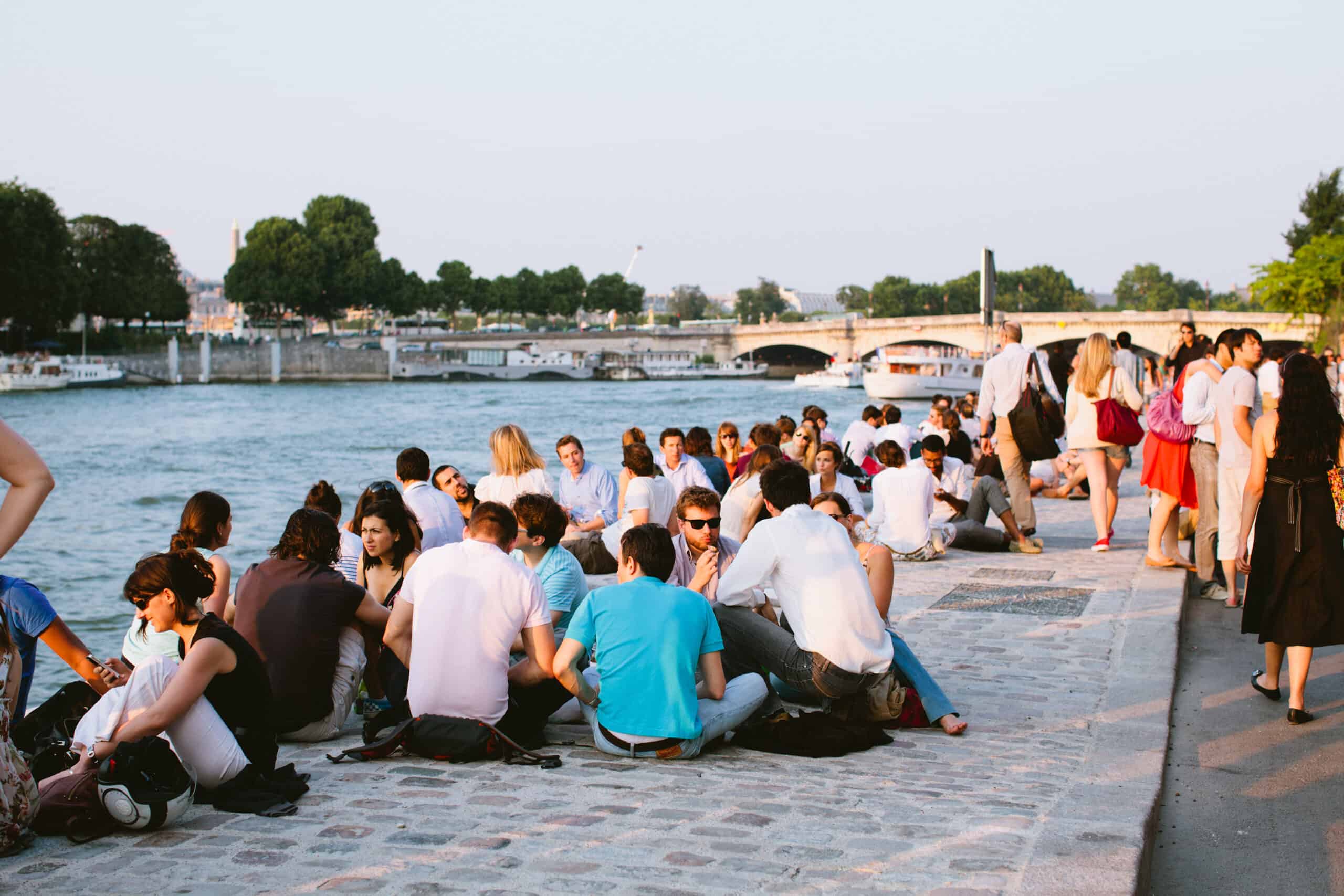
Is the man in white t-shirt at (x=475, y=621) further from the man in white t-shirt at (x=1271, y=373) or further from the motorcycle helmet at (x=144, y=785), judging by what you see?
the man in white t-shirt at (x=1271, y=373)

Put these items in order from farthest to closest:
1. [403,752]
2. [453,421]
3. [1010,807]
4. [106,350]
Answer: [106,350] → [453,421] → [403,752] → [1010,807]

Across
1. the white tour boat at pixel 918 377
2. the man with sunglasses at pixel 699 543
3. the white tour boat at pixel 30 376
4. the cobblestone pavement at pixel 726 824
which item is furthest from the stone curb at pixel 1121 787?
the white tour boat at pixel 30 376

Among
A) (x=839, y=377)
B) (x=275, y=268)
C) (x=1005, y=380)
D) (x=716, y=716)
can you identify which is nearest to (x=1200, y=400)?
(x=1005, y=380)

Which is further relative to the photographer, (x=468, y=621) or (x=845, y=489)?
(x=845, y=489)

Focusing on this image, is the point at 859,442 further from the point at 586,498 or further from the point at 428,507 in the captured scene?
the point at 428,507

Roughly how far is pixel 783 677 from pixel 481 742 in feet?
4.21

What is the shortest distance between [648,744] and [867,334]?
77395 millimetres

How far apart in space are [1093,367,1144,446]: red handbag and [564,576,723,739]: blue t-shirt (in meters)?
5.47

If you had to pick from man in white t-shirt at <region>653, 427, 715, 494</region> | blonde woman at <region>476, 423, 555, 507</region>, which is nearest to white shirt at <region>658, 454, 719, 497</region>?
man in white t-shirt at <region>653, 427, 715, 494</region>

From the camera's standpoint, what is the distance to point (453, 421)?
179 ft

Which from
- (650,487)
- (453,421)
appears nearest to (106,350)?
(453,421)

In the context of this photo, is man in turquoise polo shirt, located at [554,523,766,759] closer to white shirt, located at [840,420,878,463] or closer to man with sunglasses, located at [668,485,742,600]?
man with sunglasses, located at [668,485,742,600]

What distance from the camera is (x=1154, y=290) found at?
149625mm

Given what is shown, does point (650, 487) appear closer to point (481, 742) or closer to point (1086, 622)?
point (1086, 622)
